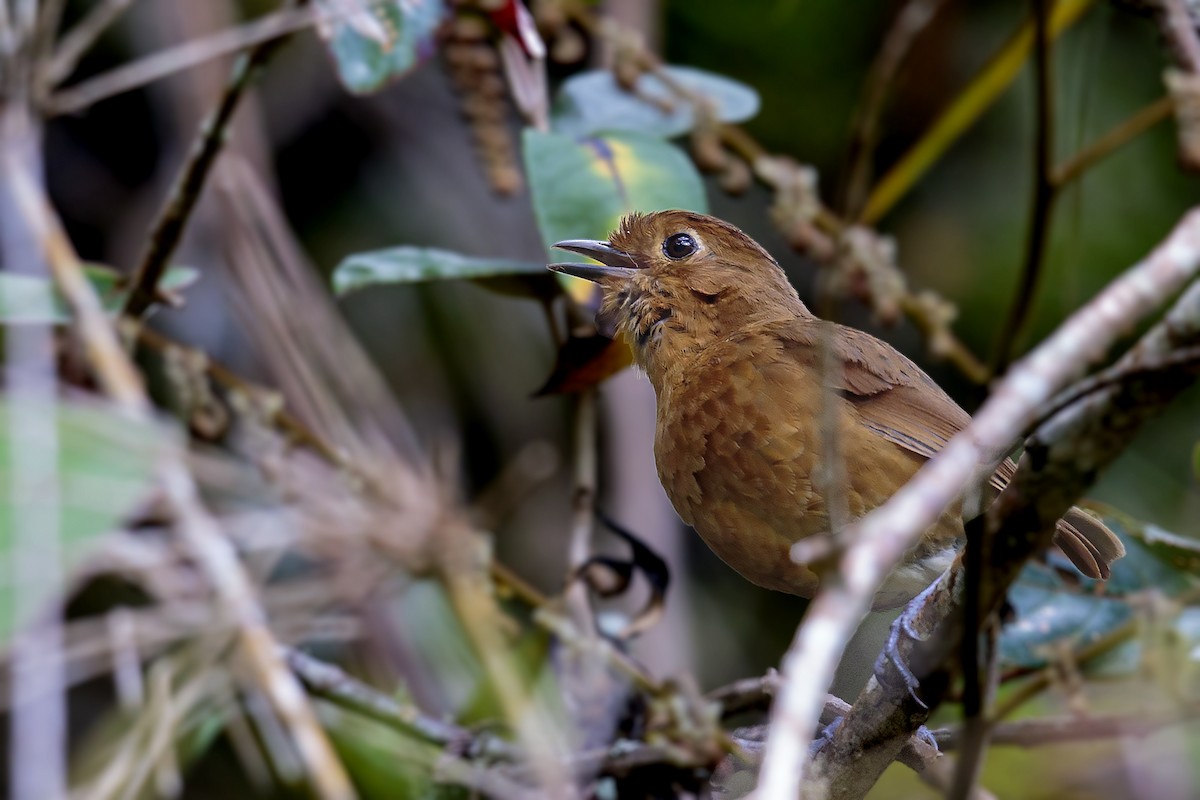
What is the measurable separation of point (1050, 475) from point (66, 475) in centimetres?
142

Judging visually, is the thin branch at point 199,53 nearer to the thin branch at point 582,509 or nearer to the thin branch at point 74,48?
the thin branch at point 74,48

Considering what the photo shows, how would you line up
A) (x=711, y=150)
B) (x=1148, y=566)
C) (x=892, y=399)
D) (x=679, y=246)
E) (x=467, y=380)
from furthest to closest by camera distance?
(x=467, y=380), (x=711, y=150), (x=1148, y=566), (x=679, y=246), (x=892, y=399)

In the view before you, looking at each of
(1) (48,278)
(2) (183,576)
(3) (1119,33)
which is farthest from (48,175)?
(3) (1119,33)

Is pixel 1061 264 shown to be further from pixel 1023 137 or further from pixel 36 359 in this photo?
pixel 36 359

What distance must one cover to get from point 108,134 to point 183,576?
6.68 ft

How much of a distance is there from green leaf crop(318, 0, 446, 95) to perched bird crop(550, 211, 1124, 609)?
0.63 m

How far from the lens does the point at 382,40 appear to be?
248 centimetres

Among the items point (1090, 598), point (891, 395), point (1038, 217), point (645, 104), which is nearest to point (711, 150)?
point (645, 104)

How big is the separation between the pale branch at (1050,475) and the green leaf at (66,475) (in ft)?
3.74

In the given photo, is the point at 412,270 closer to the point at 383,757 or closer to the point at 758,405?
the point at 758,405

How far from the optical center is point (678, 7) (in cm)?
445

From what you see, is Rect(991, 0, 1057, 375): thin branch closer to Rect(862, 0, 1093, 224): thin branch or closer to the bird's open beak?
the bird's open beak

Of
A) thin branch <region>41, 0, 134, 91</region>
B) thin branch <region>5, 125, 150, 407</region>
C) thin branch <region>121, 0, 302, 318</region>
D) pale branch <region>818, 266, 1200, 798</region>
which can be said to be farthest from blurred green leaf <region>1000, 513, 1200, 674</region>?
thin branch <region>41, 0, 134, 91</region>

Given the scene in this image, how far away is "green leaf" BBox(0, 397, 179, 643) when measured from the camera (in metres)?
1.80
